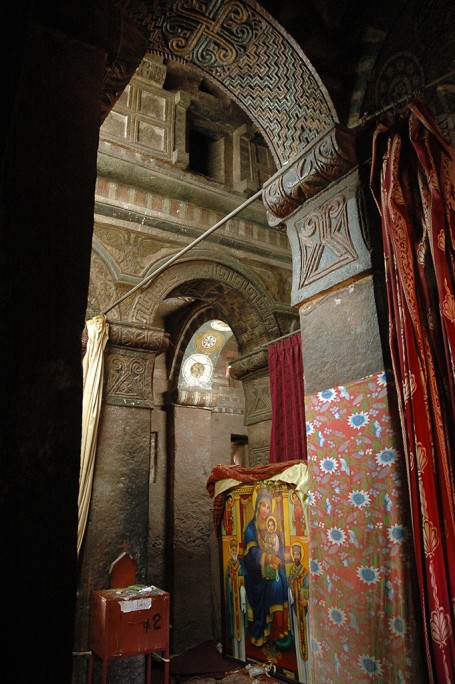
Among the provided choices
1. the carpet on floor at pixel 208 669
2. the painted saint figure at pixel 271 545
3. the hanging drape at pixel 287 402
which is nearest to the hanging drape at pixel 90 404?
the painted saint figure at pixel 271 545

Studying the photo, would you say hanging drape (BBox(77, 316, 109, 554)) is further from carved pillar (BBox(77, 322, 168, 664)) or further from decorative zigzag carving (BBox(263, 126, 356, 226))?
decorative zigzag carving (BBox(263, 126, 356, 226))

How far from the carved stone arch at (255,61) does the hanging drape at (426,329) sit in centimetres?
57

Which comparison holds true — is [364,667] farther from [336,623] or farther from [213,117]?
[213,117]

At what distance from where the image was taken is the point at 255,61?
2.94 meters

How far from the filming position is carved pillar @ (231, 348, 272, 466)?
6.37 m

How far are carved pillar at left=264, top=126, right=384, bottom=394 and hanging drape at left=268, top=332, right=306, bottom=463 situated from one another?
2880 mm

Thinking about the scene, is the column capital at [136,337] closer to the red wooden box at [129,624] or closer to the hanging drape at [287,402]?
the hanging drape at [287,402]

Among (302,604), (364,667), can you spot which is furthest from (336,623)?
(302,604)

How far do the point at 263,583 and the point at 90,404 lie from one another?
277cm

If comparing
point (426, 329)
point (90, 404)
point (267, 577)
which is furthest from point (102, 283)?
point (426, 329)

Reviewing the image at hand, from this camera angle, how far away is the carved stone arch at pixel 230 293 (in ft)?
20.5

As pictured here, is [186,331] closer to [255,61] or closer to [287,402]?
[287,402]

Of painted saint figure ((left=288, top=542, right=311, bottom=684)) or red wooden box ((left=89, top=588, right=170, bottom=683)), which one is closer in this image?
red wooden box ((left=89, top=588, right=170, bottom=683))

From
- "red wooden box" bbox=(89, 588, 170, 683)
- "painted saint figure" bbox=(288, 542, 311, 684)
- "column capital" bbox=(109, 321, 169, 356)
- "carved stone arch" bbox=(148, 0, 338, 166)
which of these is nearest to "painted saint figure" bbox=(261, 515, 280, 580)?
"painted saint figure" bbox=(288, 542, 311, 684)
